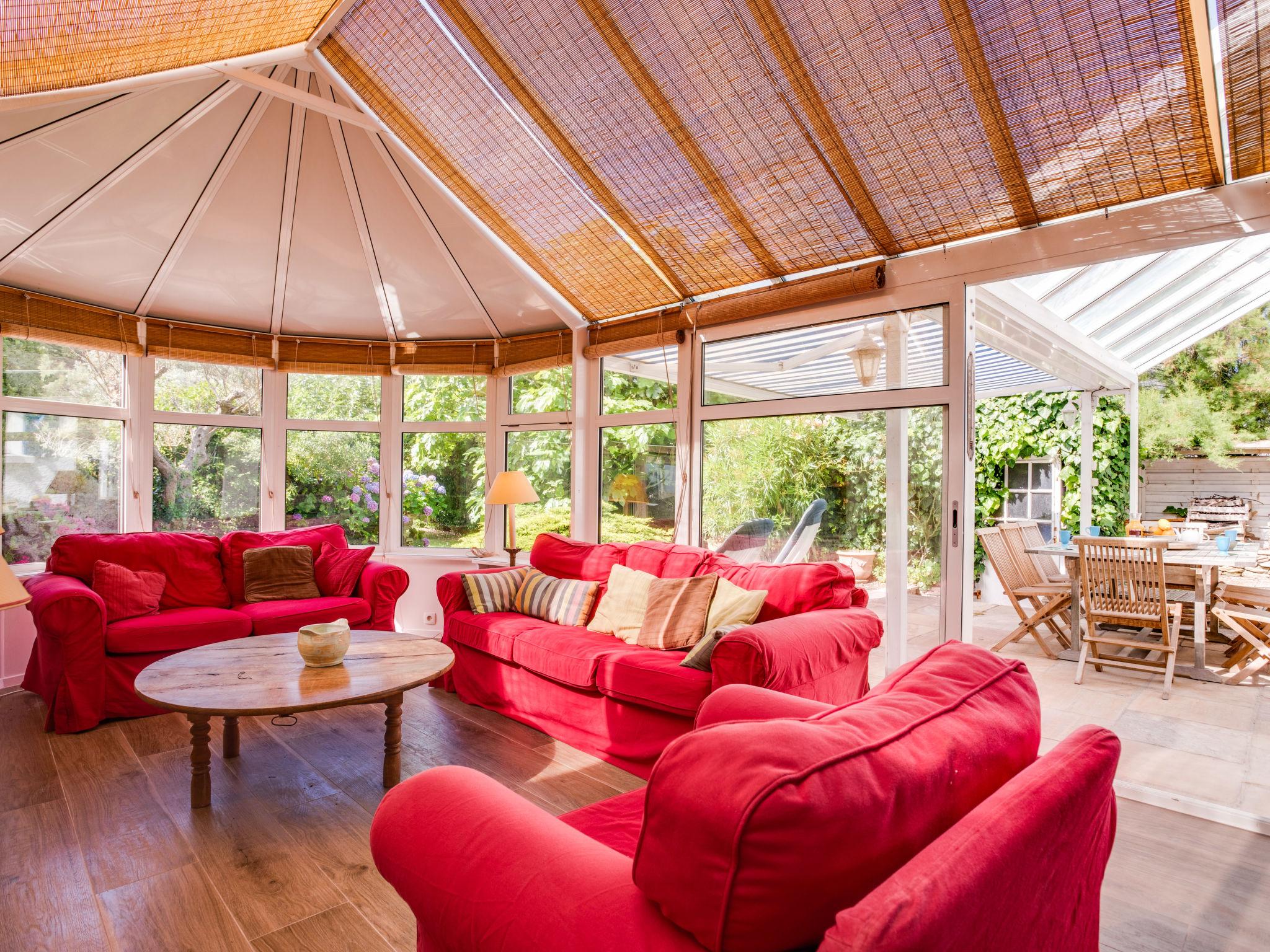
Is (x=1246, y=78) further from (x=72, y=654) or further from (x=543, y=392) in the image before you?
(x=72, y=654)

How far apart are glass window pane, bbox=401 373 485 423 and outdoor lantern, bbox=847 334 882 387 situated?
10.1ft

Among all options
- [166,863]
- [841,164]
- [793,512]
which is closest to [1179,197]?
[841,164]

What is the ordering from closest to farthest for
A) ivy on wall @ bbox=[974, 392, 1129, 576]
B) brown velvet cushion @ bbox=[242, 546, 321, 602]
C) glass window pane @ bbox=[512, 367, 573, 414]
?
1. brown velvet cushion @ bbox=[242, 546, 321, 602]
2. glass window pane @ bbox=[512, 367, 573, 414]
3. ivy on wall @ bbox=[974, 392, 1129, 576]

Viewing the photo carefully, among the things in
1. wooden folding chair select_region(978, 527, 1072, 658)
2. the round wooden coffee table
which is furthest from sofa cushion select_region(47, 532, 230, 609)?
wooden folding chair select_region(978, 527, 1072, 658)

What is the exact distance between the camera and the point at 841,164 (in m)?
3.11

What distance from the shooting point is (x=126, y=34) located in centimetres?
283

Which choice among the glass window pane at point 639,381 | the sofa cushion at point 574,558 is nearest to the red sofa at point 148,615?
the sofa cushion at point 574,558

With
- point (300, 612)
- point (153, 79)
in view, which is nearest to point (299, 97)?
point (153, 79)

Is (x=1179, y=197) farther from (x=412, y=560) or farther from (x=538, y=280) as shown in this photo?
(x=412, y=560)

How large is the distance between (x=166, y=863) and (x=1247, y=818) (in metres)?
3.73

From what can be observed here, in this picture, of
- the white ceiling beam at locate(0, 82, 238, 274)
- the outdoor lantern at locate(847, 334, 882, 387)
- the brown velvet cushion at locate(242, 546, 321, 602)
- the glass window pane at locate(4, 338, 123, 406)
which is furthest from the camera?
the brown velvet cushion at locate(242, 546, 321, 602)

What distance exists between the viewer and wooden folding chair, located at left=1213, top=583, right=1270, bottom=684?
4082mm

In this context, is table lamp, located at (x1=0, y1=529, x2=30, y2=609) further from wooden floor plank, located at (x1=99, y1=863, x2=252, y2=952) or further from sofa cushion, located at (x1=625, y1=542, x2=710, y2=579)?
sofa cushion, located at (x1=625, y1=542, x2=710, y2=579)

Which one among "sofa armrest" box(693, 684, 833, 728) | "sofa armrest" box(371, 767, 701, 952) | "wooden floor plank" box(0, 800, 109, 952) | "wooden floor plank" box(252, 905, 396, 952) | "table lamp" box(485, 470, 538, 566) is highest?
"table lamp" box(485, 470, 538, 566)
